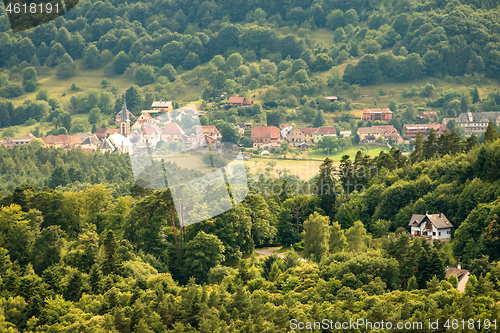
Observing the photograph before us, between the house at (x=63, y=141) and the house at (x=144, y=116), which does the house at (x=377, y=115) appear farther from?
the house at (x=63, y=141)

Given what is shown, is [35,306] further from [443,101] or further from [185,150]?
[443,101]

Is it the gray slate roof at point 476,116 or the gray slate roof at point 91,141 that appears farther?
the gray slate roof at point 91,141

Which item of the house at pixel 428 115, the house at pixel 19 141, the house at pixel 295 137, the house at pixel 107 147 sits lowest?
the house at pixel 19 141

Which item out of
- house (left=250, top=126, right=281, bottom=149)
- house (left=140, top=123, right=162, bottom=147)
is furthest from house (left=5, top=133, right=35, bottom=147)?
house (left=140, top=123, right=162, bottom=147)

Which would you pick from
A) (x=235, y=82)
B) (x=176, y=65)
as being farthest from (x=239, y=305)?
(x=176, y=65)

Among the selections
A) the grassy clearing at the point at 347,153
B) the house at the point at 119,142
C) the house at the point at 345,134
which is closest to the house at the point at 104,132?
the house at the point at 119,142
